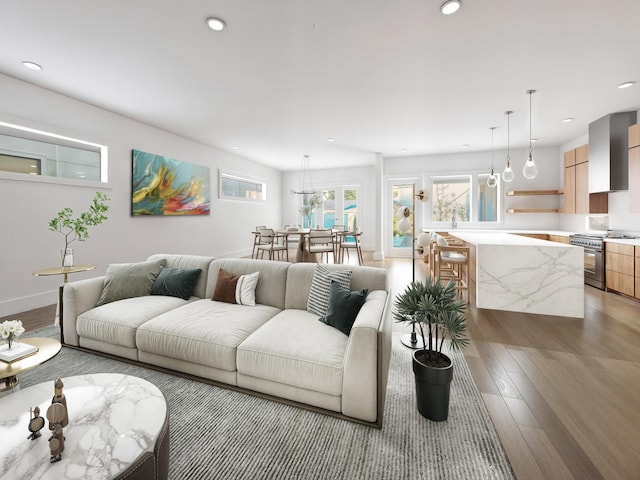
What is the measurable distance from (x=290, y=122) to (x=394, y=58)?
2.35m

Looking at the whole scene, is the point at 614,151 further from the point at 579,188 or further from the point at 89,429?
the point at 89,429

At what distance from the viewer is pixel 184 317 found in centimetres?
214

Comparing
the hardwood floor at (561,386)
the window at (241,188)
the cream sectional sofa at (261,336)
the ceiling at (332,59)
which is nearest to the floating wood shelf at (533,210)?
the ceiling at (332,59)

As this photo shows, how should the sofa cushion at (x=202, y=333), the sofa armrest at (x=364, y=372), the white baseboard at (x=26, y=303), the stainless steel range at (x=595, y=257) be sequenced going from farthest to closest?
the stainless steel range at (x=595, y=257) → the white baseboard at (x=26, y=303) → the sofa cushion at (x=202, y=333) → the sofa armrest at (x=364, y=372)

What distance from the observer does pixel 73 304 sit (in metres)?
2.36

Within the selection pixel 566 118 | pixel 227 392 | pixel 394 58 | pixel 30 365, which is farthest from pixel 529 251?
pixel 30 365

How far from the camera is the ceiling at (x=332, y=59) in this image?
2195 millimetres

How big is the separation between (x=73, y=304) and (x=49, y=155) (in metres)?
2.59

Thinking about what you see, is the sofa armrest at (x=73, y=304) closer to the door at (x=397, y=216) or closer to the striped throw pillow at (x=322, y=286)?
the striped throw pillow at (x=322, y=286)

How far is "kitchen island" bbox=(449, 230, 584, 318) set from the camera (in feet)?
10.2

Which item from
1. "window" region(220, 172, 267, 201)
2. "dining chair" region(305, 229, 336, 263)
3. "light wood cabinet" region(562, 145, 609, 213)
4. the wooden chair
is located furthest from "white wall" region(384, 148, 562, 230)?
"window" region(220, 172, 267, 201)

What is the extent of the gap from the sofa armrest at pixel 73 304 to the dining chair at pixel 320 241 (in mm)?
3613

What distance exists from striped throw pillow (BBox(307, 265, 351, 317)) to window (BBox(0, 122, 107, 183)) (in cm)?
390

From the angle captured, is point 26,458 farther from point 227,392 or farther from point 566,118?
point 566,118
